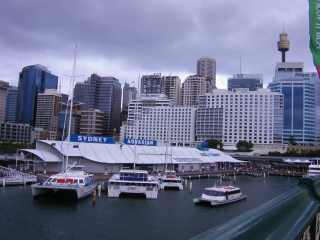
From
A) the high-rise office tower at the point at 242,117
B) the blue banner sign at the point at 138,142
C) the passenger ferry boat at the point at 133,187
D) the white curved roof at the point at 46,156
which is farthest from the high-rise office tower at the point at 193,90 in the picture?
the passenger ferry boat at the point at 133,187

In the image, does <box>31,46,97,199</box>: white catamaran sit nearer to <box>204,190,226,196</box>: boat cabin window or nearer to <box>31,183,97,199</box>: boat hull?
<box>31,183,97,199</box>: boat hull

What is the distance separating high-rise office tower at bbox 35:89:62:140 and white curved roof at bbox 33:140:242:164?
108956 millimetres

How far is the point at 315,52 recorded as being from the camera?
25.1 ft

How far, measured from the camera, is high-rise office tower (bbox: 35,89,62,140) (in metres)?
185

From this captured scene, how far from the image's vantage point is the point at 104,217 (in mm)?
32094

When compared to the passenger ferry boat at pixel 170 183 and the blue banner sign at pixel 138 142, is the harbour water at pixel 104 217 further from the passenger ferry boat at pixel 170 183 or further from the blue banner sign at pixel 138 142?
the blue banner sign at pixel 138 142

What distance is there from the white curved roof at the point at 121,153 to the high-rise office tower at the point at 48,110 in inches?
4290

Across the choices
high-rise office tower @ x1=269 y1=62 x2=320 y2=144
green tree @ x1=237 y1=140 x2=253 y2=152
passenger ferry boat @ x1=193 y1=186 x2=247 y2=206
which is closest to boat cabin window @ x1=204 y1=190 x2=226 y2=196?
passenger ferry boat @ x1=193 y1=186 x2=247 y2=206

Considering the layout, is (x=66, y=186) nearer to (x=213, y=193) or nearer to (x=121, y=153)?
(x=213, y=193)

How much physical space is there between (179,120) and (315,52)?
152 meters

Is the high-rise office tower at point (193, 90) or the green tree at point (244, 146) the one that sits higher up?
the high-rise office tower at point (193, 90)

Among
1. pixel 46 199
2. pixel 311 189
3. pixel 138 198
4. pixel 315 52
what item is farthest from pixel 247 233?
pixel 138 198

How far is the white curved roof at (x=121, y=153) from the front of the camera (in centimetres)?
6375

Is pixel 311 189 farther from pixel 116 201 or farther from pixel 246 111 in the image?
pixel 246 111
